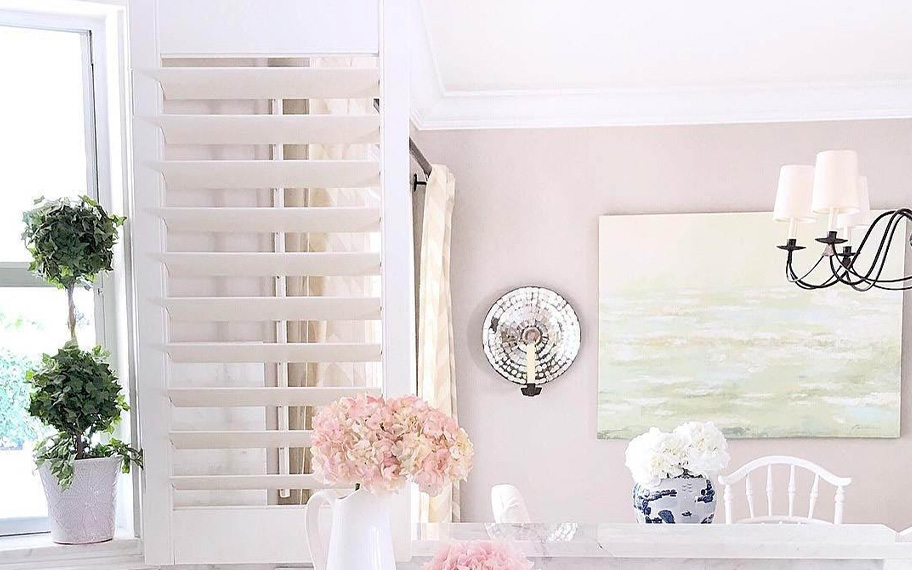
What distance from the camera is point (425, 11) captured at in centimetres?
289

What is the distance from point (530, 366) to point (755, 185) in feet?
4.53

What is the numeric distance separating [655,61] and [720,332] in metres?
1.31

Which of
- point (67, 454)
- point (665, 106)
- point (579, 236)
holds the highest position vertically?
→ point (665, 106)

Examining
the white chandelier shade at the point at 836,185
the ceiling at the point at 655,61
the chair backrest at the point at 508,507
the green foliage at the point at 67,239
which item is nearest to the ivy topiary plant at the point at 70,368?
the green foliage at the point at 67,239

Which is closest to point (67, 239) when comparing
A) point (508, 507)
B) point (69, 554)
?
point (69, 554)

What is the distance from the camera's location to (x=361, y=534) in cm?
123

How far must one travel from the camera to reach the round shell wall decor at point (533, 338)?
391cm

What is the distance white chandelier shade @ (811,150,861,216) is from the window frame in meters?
1.71

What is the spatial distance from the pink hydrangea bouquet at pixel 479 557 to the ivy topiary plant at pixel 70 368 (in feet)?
2.13

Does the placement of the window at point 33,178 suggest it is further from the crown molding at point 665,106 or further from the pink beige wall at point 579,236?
the pink beige wall at point 579,236

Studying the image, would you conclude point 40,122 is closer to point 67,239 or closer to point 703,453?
point 67,239

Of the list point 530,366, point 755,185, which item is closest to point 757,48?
point 755,185

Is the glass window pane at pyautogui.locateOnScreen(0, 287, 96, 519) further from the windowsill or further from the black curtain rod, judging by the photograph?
the black curtain rod

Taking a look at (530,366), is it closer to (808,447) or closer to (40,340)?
(808,447)
